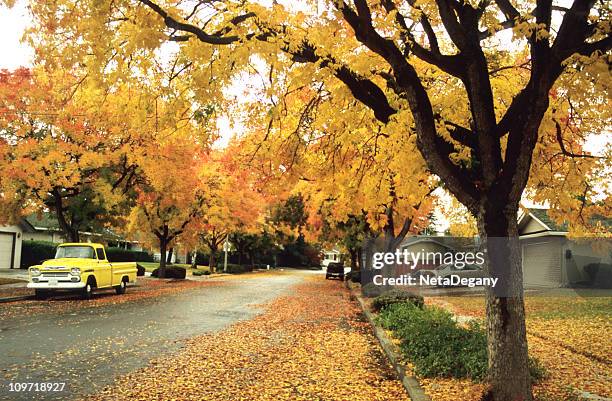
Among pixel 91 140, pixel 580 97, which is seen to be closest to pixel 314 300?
pixel 91 140

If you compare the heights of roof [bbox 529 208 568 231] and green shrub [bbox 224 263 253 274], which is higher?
roof [bbox 529 208 568 231]

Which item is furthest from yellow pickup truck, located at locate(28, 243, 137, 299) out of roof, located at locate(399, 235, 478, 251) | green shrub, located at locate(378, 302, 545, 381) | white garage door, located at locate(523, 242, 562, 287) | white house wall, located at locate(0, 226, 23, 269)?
roof, located at locate(399, 235, 478, 251)

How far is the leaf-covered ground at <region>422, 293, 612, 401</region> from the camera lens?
22.2ft

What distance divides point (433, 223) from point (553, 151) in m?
59.0

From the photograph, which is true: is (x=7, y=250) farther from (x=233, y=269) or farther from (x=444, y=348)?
(x=444, y=348)

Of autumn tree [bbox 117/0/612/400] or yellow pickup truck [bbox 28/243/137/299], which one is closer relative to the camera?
autumn tree [bbox 117/0/612/400]

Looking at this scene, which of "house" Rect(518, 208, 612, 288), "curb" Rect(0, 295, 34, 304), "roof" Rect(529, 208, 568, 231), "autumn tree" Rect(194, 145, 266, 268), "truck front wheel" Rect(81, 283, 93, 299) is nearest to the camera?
"curb" Rect(0, 295, 34, 304)

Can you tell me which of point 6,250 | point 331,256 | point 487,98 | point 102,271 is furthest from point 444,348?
point 331,256

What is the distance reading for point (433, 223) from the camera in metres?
68.1

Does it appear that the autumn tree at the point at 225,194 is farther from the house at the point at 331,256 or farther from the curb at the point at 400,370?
the house at the point at 331,256

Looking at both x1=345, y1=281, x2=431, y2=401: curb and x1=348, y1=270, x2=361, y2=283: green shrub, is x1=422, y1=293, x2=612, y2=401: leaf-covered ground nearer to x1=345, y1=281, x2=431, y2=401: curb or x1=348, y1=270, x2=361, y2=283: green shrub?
x1=345, y1=281, x2=431, y2=401: curb

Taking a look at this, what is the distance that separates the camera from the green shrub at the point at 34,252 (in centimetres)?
4025

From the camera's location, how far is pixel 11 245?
1522 inches

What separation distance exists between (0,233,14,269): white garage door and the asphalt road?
25.1 meters
